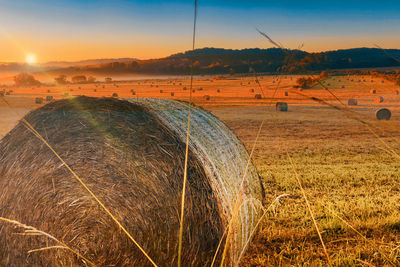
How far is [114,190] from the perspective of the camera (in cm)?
359

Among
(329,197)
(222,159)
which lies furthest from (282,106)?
(222,159)

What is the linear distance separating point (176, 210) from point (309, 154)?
27.7 feet

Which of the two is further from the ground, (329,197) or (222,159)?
(222,159)

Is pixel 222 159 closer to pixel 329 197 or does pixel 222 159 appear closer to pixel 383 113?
pixel 329 197

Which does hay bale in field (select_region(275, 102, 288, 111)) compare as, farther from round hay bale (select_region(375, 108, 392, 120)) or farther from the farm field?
the farm field

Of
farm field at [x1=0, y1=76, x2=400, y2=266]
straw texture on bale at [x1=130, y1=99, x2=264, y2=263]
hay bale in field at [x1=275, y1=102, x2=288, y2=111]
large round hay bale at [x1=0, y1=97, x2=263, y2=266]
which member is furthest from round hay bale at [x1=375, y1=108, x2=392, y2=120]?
large round hay bale at [x1=0, y1=97, x2=263, y2=266]

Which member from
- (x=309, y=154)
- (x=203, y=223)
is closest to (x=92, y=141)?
(x=203, y=223)

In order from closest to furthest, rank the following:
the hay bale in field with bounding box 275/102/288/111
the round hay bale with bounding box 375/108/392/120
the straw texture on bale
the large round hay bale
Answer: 1. the large round hay bale
2. the straw texture on bale
3. the round hay bale with bounding box 375/108/392/120
4. the hay bale in field with bounding box 275/102/288/111

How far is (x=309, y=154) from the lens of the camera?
35.6 ft

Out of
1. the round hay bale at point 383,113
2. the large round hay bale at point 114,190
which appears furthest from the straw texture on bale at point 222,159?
the round hay bale at point 383,113

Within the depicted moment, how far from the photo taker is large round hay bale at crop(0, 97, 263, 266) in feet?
11.4

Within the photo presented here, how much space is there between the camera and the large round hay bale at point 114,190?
349cm

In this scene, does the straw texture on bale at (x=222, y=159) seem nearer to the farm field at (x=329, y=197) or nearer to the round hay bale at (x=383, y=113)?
the farm field at (x=329, y=197)

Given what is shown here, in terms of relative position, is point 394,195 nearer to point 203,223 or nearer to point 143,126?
point 203,223
